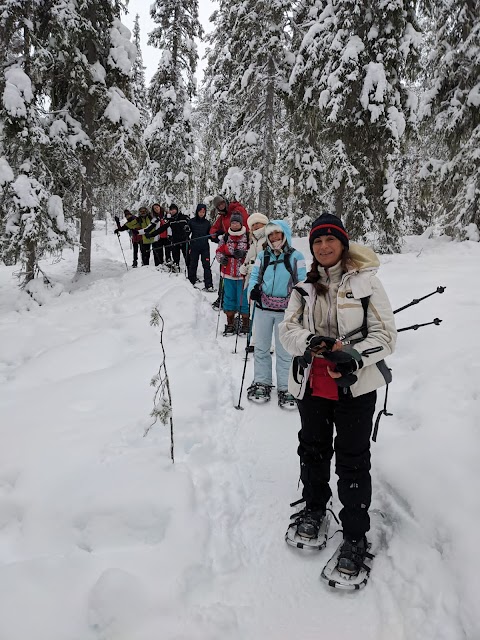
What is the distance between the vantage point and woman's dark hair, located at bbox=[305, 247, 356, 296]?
2704mm

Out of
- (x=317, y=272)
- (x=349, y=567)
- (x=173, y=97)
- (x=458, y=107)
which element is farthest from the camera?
(x=173, y=97)

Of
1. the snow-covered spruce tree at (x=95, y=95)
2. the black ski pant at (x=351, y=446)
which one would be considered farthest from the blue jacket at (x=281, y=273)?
the snow-covered spruce tree at (x=95, y=95)

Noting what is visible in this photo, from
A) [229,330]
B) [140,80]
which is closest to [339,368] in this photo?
[229,330]

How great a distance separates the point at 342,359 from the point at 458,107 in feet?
42.6

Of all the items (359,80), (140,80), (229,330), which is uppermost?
(140,80)

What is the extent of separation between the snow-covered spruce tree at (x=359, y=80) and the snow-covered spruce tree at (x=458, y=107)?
4.35 feet

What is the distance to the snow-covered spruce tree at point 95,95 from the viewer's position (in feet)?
38.3

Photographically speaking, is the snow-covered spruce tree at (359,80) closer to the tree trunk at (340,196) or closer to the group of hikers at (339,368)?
the tree trunk at (340,196)

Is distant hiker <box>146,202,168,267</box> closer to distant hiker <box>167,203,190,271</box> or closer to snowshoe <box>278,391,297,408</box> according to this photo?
distant hiker <box>167,203,190,271</box>

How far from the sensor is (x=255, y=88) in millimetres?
14766

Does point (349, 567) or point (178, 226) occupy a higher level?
point (178, 226)

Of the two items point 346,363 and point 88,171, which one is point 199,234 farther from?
point 346,363

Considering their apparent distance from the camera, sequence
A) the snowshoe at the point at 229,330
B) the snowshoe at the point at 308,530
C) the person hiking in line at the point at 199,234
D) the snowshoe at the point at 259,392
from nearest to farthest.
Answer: the snowshoe at the point at 308,530 → the snowshoe at the point at 259,392 → the snowshoe at the point at 229,330 → the person hiking in line at the point at 199,234

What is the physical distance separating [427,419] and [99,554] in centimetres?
316
